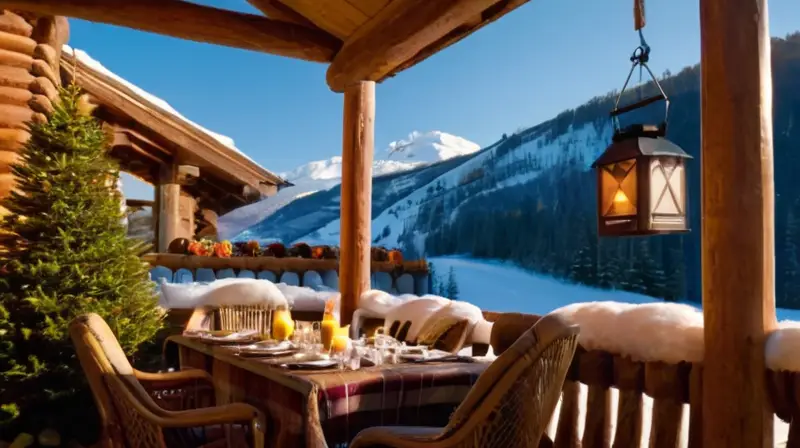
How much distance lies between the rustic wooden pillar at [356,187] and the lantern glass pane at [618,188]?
7.73 ft

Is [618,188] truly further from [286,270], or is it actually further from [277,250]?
[277,250]

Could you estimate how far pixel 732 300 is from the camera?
1957 millimetres

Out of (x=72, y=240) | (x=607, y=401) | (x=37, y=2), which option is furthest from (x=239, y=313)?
(x=607, y=401)

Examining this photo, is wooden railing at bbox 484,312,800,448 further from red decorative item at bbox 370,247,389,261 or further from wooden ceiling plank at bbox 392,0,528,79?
red decorative item at bbox 370,247,389,261

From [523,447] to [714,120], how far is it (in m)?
1.13

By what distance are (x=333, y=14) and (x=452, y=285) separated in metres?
6.65

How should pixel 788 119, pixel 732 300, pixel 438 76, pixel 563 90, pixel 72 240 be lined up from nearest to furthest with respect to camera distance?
pixel 732 300, pixel 72 240, pixel 788 119, pixel 563 90, pixel 438 76

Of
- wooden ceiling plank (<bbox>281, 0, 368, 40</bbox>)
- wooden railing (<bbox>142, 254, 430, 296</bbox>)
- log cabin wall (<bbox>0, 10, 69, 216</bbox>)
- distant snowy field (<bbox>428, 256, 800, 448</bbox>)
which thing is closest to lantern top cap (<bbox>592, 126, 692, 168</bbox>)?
wooden ceiling plank (<bbox>281, 0, 368, 40</bbox>)

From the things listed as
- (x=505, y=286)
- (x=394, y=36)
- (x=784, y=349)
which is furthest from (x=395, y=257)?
(x=784, y=349)

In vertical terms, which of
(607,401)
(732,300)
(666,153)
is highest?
(666,153)

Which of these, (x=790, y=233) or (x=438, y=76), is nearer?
(x=790, y=233)

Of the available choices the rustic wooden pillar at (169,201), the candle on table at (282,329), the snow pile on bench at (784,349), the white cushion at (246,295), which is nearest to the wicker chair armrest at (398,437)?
the snow pile on bench at (784,349)

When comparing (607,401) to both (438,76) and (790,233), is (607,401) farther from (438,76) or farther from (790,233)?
(438,76)

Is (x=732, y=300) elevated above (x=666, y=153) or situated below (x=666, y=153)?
below
